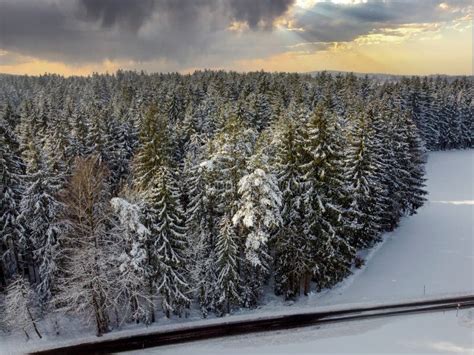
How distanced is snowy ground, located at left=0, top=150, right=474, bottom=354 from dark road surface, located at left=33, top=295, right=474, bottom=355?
2.85ft

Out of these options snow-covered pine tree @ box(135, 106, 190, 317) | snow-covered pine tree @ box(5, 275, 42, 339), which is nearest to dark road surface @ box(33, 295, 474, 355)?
snow-covered pine tree @ box(5, 275, 42, 339)

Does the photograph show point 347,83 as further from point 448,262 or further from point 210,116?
point 448,262

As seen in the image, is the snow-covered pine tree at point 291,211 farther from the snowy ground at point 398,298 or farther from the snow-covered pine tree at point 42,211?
the snow-covered pine tree at point 42,211

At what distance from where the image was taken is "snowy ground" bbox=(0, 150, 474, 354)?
91.6 feet

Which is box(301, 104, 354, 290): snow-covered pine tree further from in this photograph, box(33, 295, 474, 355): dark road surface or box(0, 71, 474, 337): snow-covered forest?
box(33, 295, 474, 355): dark road surface

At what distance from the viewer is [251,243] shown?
29641mm

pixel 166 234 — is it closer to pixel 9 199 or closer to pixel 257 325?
pixel 257 325

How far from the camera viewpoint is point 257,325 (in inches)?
1200

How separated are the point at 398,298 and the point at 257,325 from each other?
13.0 meters

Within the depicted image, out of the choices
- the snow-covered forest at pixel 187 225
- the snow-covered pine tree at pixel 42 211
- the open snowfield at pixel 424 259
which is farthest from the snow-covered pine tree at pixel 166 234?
the open snowfield at pixel 424 259

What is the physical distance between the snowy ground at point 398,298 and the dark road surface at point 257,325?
0.87 metres

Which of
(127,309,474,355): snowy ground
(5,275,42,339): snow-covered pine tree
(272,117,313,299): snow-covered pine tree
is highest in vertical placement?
(272,117,313,299): snow-covered pine tree

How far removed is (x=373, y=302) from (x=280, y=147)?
15190 millimetres

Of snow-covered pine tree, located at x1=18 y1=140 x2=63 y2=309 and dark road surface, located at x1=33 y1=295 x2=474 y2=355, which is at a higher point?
snow-covered pine tree, located at x1=18 y1=140 x2=63 y2=309
